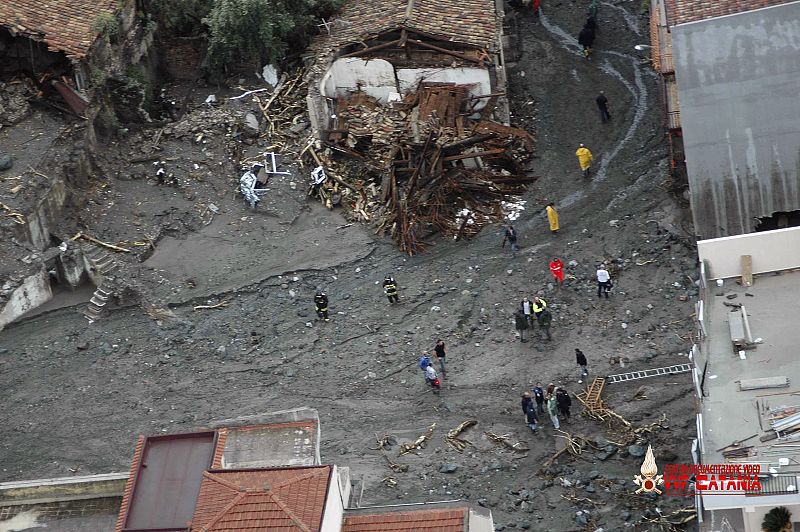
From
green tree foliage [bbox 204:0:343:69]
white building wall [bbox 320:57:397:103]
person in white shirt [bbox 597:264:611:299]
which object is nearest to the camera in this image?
person in white shirt [bbox 597:264:611:299]

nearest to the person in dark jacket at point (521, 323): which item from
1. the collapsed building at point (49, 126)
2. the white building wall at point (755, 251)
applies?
the white building wall at point (755, 251)

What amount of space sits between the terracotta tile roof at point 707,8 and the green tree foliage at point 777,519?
47.0ft

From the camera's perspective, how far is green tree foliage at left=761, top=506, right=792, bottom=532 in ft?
82.6

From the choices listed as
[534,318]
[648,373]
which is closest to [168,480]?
[534,318]

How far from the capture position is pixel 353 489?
2998 cm

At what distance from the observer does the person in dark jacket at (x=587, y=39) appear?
46.5 m

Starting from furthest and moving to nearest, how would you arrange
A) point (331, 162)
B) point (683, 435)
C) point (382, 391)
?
1. point (331, 162)
2. point (382, 391)
3. point (683, 435)

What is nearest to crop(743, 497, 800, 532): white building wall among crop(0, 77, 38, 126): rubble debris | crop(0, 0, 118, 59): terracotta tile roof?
crop(0, 0, 118, 59): terracotta tile roof

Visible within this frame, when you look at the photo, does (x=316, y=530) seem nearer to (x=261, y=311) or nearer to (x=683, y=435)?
(x=683, y=435)

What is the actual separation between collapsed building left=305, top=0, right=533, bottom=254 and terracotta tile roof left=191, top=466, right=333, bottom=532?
48.6 ft

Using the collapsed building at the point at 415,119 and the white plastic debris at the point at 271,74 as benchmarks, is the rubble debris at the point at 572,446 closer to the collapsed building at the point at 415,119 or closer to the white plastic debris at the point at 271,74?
the collapsed building at the point at 415,119

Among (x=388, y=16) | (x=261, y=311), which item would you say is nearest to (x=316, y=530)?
(x=261, y=311)

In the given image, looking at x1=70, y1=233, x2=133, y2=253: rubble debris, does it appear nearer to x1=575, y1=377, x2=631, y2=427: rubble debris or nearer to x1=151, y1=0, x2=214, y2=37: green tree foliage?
x1=151, y1=0, x2=214, y2=37: green tree foliage

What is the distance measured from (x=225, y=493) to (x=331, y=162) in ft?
61.4
